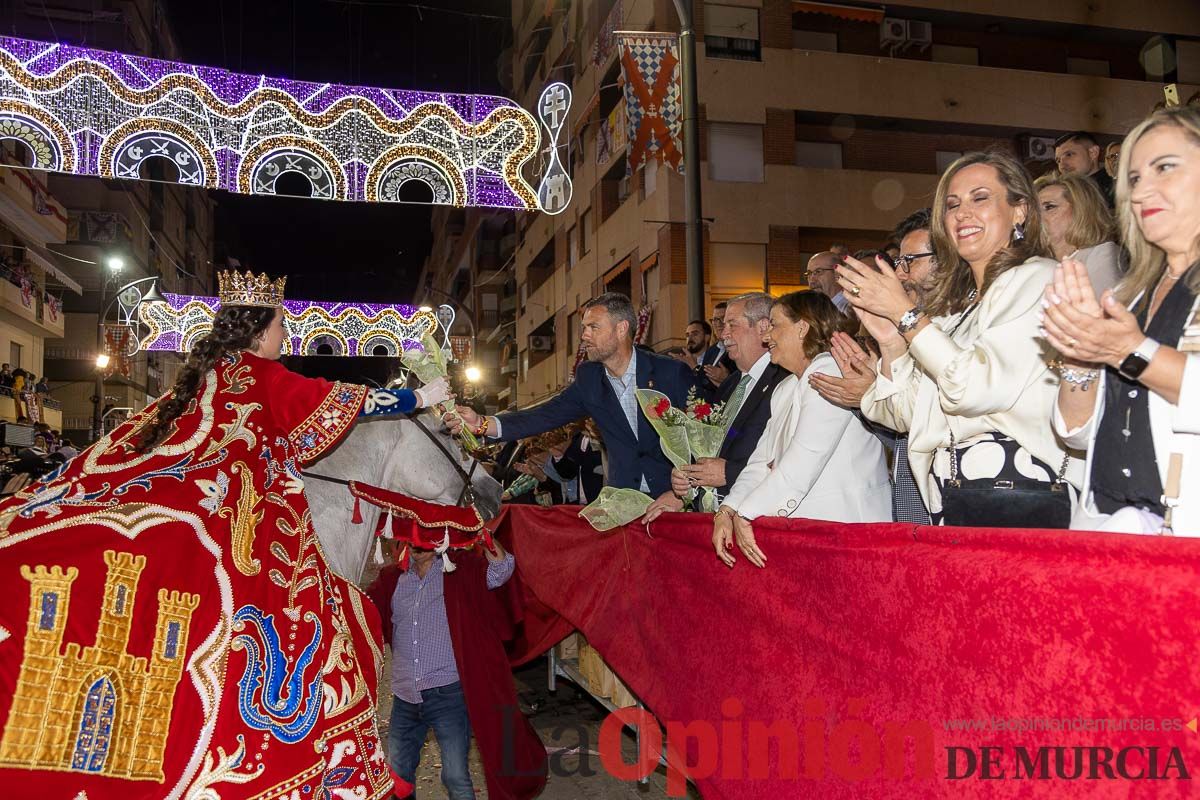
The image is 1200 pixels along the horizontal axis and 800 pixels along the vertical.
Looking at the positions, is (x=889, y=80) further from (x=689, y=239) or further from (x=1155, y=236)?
(x=1155, y=236)

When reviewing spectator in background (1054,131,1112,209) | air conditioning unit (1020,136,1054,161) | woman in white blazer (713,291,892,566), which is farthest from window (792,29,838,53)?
woman in white blazer (713,291,892,566)

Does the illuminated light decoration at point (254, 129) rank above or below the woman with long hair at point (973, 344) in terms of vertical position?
above

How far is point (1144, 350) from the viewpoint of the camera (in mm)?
1975

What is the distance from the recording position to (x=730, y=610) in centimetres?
378

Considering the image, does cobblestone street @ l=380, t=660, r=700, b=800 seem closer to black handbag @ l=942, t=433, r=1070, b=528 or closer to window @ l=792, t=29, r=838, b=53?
black handbag @ l=942, t=433, r=1070, b=528

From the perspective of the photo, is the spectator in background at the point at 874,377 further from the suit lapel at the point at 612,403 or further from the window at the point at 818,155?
the window at the point at 818,155

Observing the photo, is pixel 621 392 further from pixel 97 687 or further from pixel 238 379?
pixel 97 687

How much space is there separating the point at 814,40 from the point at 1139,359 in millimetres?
26742

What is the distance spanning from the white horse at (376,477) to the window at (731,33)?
22.2 metres

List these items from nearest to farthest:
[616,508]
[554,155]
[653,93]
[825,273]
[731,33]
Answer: [616,508], [825,273], [554,155], [653,93], [731,33]

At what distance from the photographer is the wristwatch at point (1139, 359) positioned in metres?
1.97

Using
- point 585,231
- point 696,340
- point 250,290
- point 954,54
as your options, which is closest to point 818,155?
point 954,54

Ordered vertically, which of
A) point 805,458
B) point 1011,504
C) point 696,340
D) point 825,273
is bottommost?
point 1011,504

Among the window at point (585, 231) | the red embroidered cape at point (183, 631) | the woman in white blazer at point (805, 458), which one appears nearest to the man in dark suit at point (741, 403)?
the woman in white blazer at point (805, 458)
